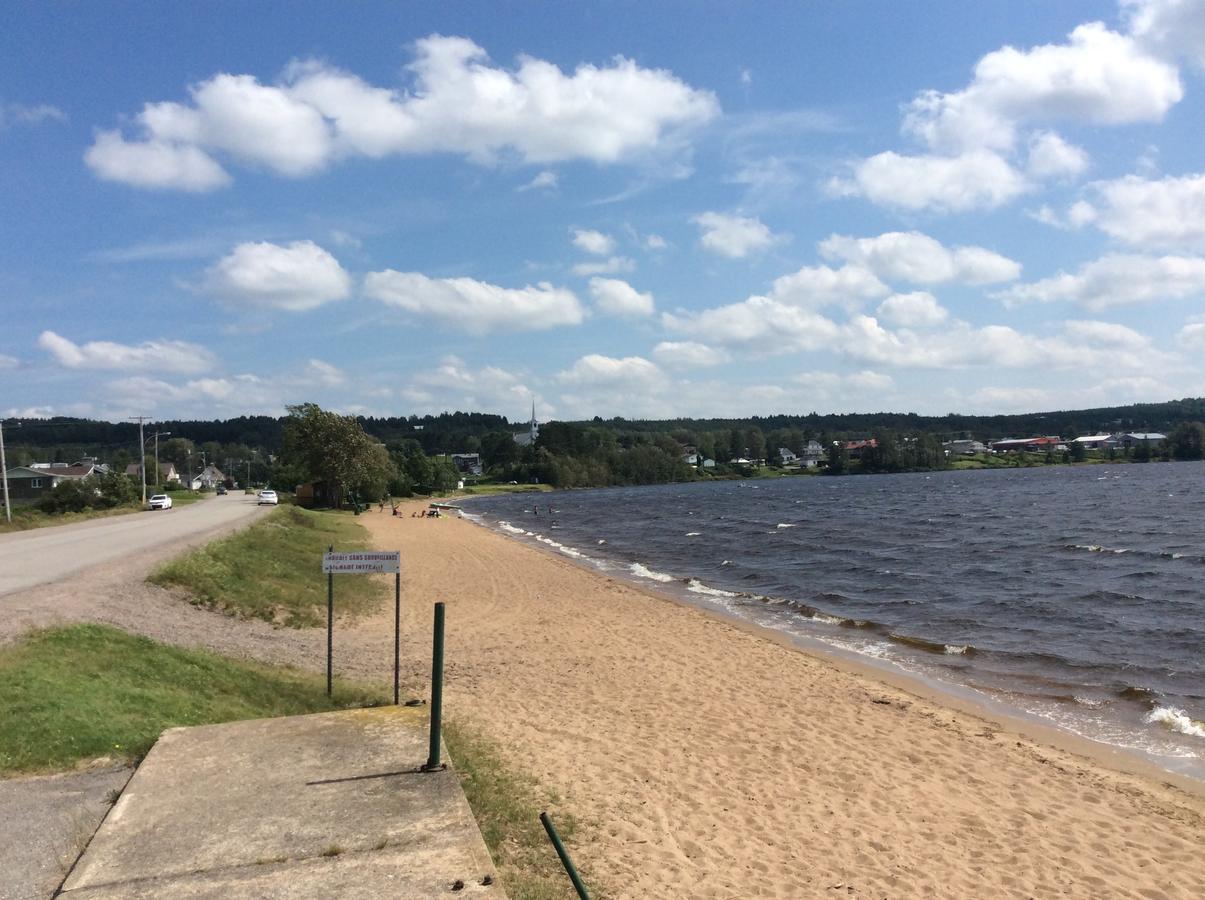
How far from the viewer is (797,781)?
366 inches

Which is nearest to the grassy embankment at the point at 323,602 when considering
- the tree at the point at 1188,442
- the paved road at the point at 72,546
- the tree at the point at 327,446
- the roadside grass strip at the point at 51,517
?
the paved road at the point at 72,546

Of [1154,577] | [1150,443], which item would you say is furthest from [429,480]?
[1150,443]

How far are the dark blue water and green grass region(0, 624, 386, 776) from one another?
11730 mm

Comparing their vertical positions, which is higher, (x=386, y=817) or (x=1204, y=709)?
(x=386, y=817)

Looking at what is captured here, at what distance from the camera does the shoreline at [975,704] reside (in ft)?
35.2

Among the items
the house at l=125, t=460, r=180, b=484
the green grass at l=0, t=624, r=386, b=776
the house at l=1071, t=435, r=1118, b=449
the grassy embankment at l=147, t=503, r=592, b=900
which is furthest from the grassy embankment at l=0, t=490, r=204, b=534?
the house at l=1071, t=435, r=1118, b=449

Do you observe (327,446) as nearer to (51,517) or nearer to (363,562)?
(51,517)

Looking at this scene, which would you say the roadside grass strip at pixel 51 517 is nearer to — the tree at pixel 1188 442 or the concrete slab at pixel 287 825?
the concrete slab at pixel 287 825

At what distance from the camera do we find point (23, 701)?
27.0 ft

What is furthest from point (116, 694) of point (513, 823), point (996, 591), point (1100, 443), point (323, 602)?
point (1100, 443)

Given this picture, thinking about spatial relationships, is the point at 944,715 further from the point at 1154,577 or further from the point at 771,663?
the point at 1154,577

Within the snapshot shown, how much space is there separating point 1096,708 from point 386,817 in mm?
12545

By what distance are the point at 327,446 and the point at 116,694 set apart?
56.2m

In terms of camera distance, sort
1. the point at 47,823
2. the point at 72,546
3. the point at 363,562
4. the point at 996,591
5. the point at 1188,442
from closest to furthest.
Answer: the point at 47,823 < the point at 363,562 < the point at 72,546 < the point at 996,591 < the point at 1188,442
